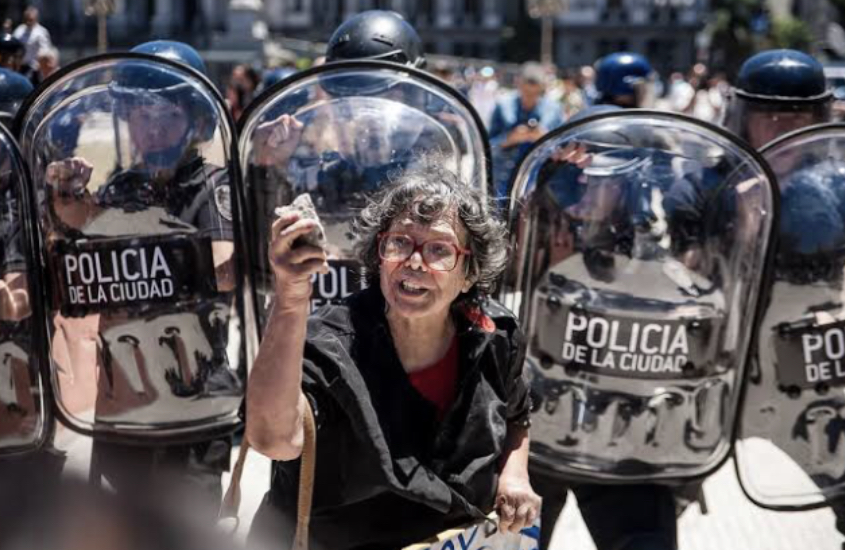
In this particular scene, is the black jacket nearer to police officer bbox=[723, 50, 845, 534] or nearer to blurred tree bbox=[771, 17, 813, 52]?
police officer bbox=[723, 50, 845, 534]

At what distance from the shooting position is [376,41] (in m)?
4.00

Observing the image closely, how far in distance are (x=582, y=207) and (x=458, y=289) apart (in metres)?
0.81

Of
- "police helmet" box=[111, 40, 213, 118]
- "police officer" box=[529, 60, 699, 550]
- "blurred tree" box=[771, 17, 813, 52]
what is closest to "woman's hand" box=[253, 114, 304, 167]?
"police helmet" box=[111, 40, 213, 118]

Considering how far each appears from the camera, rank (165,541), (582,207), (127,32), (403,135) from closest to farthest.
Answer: (165,541) → (582,207) → (403,135) → (127,32)

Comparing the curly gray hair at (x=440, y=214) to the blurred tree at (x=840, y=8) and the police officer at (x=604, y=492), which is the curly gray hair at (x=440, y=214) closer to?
the police officer at (x=604, y=492)

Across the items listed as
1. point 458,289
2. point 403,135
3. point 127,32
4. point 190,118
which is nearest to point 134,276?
point 190,118

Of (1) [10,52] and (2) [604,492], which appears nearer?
(2) [604,492]

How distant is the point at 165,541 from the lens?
128 centimetres

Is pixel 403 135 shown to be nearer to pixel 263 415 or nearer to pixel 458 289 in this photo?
pixel 458 289

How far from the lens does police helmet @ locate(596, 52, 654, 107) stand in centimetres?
531

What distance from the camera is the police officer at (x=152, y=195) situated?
3209 mm

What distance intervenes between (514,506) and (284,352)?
0.75 m

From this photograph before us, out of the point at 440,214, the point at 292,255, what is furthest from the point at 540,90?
the point at 292,255

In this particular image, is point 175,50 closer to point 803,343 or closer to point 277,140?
point 277,140
